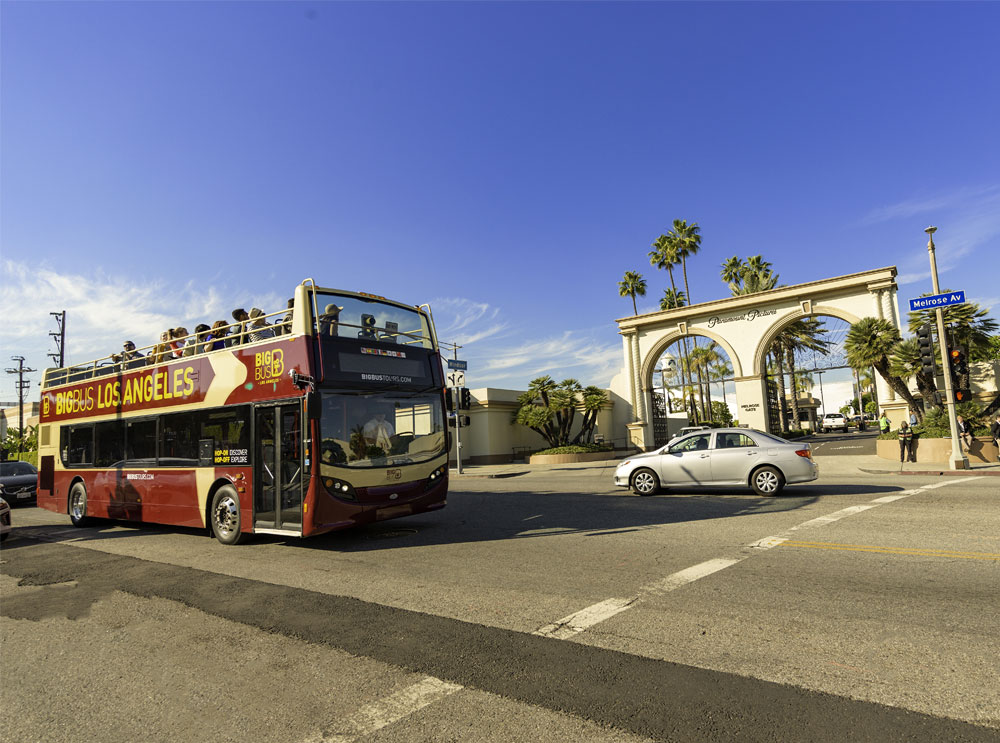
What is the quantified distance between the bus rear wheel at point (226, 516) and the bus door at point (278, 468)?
0.57 m

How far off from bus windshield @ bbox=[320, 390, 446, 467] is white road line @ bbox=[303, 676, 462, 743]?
17.2 ft

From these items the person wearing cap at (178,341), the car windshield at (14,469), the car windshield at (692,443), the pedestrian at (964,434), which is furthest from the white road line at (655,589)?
the car windshield at (14,469)

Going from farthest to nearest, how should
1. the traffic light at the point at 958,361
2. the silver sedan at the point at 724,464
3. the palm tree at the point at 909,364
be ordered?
the palm tree at the point at 909,364
the traffic light at the point at 958,361
the silver sedan at the point at 724,464

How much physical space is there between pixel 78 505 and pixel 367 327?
8784 millimetres

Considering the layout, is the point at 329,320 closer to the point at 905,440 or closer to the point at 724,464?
the point at 724,464

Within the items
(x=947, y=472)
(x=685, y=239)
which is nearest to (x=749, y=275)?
(x=685, y=239)

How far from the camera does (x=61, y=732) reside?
357 centimetres

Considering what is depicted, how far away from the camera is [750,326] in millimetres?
34281

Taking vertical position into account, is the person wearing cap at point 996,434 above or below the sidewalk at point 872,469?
above

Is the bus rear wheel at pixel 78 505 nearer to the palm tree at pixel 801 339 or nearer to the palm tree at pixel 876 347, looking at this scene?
the palm tree at pixel 876 347

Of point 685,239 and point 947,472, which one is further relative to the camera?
point 685,239

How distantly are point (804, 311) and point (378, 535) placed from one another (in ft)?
96.6

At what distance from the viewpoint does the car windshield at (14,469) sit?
2153 centimetres

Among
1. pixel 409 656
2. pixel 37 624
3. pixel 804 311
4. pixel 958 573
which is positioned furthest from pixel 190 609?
pixel 804 311
